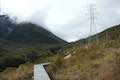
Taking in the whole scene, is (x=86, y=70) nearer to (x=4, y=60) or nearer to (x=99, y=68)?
(x=99, y=68)

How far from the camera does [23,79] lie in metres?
21.7

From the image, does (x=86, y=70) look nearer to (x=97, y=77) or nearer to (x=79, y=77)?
(x=79, y=77)

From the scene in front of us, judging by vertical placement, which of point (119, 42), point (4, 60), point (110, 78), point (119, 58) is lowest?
point (110, 78)

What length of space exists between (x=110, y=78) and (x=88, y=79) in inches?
72.4

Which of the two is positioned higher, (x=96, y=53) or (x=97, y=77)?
(x=96, y=53)

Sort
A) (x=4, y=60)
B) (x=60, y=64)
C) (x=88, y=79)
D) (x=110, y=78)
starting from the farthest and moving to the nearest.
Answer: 1. (x=4, y=60)
2. (x=60, y=64)
3. (x=88, y=79)
4. (x=110, y=78)

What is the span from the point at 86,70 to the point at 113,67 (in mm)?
2780

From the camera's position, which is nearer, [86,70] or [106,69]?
[106,69]

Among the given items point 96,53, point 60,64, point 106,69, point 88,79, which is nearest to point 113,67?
point 106,69

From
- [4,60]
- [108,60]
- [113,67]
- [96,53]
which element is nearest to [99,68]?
[108,60]

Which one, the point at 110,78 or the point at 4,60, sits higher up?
the point at 4,60

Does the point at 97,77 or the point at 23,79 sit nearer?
the point at 97,77

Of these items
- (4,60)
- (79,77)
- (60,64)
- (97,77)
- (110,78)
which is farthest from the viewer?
(4,60)

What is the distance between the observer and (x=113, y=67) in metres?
10.9
